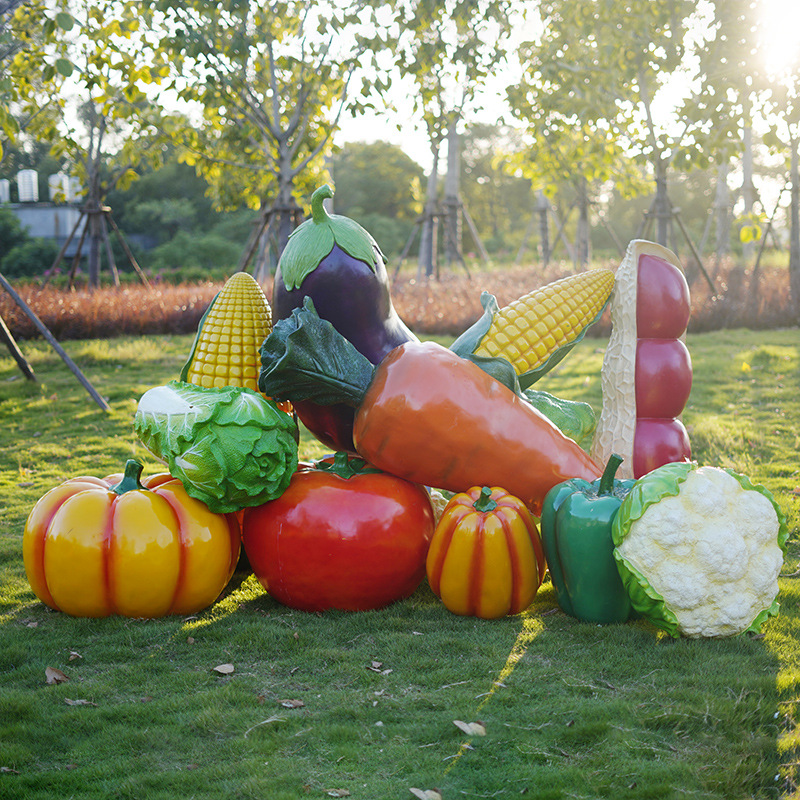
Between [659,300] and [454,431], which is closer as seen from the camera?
[454,431]

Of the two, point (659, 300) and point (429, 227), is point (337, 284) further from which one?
point (429, 227)

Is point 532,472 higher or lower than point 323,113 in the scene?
lower

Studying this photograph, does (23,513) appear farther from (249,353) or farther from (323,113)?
(323,113)

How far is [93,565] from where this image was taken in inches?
119

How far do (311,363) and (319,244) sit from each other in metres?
0.59

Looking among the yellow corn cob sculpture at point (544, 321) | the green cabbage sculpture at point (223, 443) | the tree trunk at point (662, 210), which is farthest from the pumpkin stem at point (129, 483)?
the tree trunk at point (662, 210)

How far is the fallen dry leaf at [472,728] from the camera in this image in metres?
2.27

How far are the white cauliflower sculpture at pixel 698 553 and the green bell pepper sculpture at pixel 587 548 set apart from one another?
8 cm

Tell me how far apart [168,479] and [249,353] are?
65 centimetres

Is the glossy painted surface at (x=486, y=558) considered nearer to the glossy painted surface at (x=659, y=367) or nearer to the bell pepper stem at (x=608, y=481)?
the bell pepper stem at (x=608, y=481)

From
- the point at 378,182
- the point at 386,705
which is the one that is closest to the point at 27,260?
the point at 378,182

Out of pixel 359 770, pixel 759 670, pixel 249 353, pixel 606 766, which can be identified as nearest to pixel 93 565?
pixel 249 353

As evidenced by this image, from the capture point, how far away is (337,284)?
3326 millimetres

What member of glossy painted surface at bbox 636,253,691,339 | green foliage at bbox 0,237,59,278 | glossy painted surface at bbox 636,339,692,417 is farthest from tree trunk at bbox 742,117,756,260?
green foliage at bbox 0,237,59,278
